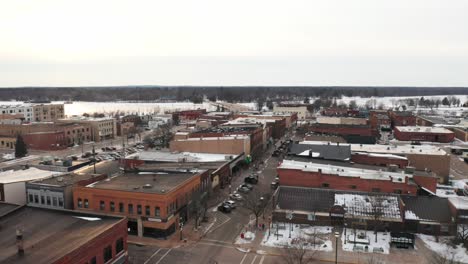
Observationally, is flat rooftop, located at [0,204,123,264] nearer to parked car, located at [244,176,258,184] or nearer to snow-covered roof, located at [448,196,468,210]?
parked car, located at [244,176,258,184]

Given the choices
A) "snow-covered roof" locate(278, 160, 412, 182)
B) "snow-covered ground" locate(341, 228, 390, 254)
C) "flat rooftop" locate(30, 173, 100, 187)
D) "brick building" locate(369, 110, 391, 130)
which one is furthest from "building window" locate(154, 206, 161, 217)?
"brick building" locate(369, 110, 391, 130)

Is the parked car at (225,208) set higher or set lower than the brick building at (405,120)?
lower

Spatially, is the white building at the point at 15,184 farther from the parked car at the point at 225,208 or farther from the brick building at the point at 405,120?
the brick building at the point at 405,120

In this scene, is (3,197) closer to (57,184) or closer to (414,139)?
(57,184)

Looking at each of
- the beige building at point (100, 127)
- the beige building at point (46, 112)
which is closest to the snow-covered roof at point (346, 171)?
the beige building at point (100, 127)

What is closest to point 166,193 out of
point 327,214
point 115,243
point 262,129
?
point 115,243

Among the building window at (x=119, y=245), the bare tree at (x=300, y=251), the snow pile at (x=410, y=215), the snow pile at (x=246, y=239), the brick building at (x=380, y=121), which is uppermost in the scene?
the brick building at (x=380, y=121)
